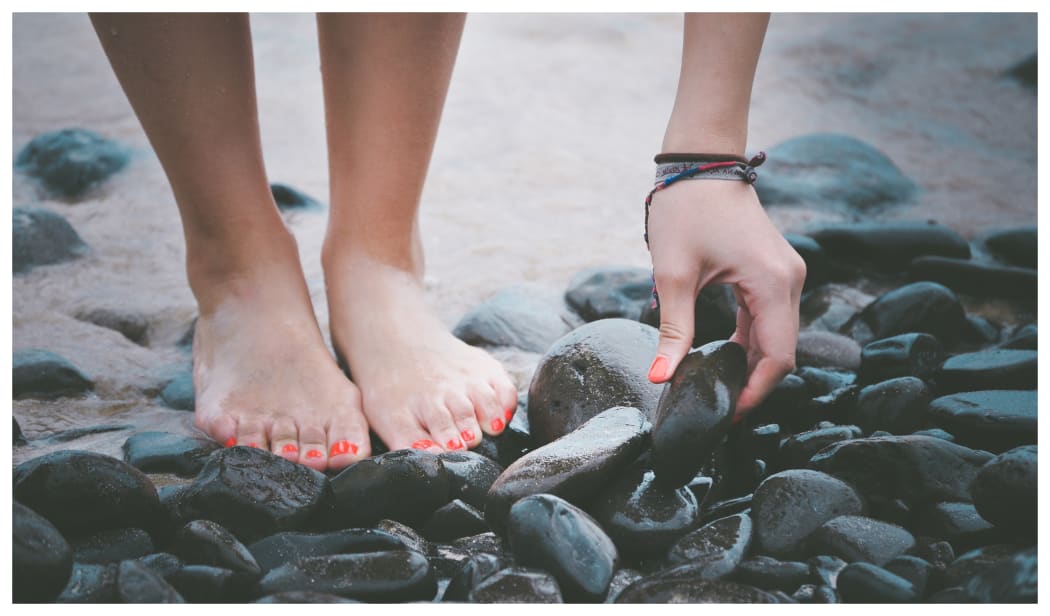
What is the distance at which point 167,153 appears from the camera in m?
2.09

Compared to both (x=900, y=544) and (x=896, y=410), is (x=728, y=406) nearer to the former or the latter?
(x=900, y=544)

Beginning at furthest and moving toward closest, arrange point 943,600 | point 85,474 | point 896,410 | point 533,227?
point 533,227
point 896,410
point 85,474
point 943,600

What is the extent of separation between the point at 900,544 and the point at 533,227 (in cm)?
210

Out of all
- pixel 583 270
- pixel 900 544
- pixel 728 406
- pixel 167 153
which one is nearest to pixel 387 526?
pixel 728 406

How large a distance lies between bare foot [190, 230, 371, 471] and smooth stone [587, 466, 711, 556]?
0.68 metres

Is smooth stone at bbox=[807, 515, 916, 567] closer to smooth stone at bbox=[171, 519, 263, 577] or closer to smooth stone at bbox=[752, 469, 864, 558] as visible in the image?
smooth stone at bbox=[752, 469, 864, 558]

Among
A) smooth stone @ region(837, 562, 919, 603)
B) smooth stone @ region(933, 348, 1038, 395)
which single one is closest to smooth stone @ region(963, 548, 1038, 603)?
smooth stone @ region(837, 562, 919, 603)

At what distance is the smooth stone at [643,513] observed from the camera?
57.7 inches

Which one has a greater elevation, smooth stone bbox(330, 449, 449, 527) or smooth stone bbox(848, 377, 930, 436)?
smooth stone bbox(848, 377, 930, 436)

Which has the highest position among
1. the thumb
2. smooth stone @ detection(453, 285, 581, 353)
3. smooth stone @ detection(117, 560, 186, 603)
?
the thumb

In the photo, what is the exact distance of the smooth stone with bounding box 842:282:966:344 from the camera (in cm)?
245

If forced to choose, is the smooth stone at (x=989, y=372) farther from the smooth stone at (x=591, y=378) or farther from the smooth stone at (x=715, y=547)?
the smooth stone at (x=715, y=547)

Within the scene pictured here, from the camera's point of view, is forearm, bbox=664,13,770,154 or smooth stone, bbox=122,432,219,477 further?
smooth stone, bbox=122,432,219,477

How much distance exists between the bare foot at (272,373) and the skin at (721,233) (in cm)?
83
